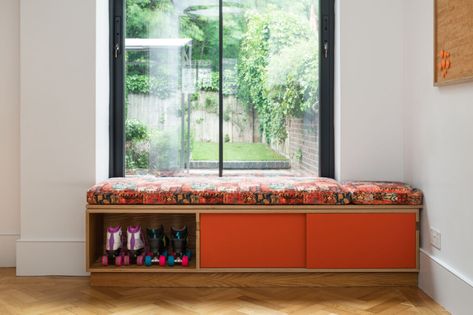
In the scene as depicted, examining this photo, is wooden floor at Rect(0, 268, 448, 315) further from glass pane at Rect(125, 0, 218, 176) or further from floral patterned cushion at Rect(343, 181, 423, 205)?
glass pane at Rect(125, 0, 218, 176)

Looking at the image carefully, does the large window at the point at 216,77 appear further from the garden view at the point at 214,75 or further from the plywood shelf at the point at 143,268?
the plywood shelf at the point at 143,268

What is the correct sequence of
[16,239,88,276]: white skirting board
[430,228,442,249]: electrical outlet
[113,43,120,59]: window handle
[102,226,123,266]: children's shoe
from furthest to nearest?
[113,43,120,59]: window handle, [16,239,88,276]: white skirting board, [102,226,123,266]: children's shoe, [430,228,442,249]: electrical outlet

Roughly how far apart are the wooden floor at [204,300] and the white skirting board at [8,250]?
14.2 inches

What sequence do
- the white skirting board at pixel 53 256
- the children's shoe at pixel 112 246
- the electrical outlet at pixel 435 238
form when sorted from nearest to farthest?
the electrical outlet at pixel 435 238, the children's shoe at pixel 112 246, the white skirting board at pixel 53 256

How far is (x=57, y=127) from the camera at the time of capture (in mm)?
3748

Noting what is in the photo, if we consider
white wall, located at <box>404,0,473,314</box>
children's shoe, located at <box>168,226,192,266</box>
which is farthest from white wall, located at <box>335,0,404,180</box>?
children's shoe, located at <box>168,226,192,266</box>

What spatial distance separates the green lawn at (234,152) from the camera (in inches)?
164

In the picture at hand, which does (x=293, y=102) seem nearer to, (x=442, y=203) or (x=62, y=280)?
(x=442, y=203)

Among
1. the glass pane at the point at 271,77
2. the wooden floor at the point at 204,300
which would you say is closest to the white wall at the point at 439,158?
the wooden floor at the point at 204,300

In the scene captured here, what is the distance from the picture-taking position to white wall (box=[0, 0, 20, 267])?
3.89 meters

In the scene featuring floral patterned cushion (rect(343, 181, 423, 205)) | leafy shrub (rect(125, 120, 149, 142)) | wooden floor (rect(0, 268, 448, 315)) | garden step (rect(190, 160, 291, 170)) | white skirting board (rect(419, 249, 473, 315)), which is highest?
leafy shrub (rect(125, 120, 149, 142))

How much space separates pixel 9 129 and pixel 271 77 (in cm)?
181

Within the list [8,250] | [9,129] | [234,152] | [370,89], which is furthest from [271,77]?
[8,250]

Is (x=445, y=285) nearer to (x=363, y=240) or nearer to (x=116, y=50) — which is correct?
(x=363, y=240)
